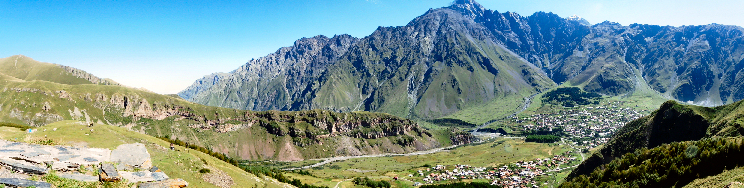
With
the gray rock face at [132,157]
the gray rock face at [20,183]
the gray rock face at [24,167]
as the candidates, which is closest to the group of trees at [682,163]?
the gray rock face at [20,183]

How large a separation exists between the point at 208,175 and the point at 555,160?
184m

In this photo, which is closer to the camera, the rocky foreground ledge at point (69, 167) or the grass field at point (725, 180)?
the grass field at point (725, 180)

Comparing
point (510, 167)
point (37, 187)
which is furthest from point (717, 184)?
point (510, 167)

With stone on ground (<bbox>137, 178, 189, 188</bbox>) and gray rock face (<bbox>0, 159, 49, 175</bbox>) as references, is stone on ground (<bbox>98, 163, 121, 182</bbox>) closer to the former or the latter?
stone on ground (<bbox>137, 178, 189, 188</bbox>)

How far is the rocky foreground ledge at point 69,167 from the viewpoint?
22.7 metres

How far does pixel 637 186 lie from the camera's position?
3588cm

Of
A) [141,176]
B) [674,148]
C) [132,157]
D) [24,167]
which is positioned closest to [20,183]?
[24,167]

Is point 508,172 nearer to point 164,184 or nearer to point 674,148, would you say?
point 674,148

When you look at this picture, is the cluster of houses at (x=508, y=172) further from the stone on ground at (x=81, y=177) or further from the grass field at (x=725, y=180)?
the stone on ground at (x=81, y=177)

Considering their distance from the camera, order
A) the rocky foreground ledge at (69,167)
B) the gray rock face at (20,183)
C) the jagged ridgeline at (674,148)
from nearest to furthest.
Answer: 1. the gray rock face at (20,183)
2. the rocky foreground ledge at (69,167)
3. the jagged ridgeline at (674,148)

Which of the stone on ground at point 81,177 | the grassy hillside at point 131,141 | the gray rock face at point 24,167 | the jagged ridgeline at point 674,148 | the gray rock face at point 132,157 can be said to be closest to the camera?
the gray rock face at point 24,167

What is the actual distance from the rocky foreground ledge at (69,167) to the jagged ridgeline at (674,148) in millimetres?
47445

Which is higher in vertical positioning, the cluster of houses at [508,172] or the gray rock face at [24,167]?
the gray rock face at [24,167]

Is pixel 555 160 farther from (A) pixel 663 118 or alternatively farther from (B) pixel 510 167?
(A) pixel 663 118
